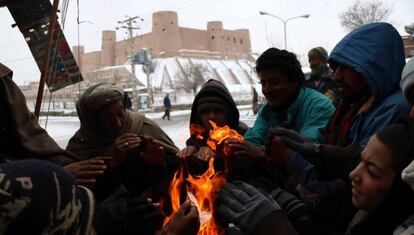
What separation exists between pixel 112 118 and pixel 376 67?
79.4 inches

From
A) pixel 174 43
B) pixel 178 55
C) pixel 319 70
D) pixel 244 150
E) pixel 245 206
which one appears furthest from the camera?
pixel 178 55

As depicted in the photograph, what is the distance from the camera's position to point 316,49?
227 inches

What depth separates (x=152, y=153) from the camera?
260 cm

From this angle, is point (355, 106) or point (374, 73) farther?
point (355, 106)

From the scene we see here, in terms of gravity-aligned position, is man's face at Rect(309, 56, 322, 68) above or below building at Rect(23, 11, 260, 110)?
below

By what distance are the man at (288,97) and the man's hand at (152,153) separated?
659 mm

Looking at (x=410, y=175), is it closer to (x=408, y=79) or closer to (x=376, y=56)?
(x=408, y=79)

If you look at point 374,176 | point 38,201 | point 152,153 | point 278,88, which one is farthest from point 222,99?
point 38,201

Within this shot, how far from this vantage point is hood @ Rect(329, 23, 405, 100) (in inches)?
78.8

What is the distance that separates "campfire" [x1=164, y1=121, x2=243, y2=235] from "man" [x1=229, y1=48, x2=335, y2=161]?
0.29m

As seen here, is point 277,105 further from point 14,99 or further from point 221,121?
point 14,99

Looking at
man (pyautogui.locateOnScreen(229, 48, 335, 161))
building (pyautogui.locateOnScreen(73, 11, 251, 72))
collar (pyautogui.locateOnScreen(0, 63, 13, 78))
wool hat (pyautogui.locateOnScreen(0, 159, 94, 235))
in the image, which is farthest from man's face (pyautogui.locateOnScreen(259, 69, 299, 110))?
building (pyautogui.locateOnScreen(73, 11, 251, 72))

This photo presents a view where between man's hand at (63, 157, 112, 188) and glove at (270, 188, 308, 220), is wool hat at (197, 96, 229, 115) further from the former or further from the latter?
glove at (270, 188, 308, 220)

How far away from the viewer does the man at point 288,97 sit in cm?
263
